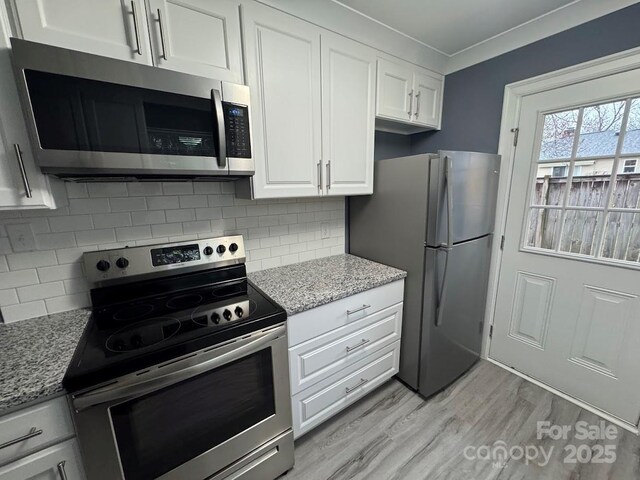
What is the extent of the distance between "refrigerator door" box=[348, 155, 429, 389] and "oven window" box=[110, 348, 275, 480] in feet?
3.36

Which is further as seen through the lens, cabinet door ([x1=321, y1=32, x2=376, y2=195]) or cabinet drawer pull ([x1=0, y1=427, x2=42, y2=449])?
cabinet door ([x1=321, y1=32, x2=376, y2=195])

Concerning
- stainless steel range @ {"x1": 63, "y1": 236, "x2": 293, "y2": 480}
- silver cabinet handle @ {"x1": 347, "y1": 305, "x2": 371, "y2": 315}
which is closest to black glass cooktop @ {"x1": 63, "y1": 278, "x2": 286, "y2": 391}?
stainless steel range @ {"x1": 63, "y1": 236, "x2": 293, "y2": 480}

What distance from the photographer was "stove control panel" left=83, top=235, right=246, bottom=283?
1.27 metres

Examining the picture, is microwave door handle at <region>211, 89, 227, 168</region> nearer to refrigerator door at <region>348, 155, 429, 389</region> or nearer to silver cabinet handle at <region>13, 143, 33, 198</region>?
silver cabinet handle at <region>13, 143, 33, 198</region>

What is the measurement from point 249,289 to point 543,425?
1.96 meters

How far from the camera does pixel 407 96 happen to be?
6.30 ft

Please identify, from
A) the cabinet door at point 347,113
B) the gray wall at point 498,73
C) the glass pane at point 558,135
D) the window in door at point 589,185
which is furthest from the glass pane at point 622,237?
the cabinet door at point 347,113

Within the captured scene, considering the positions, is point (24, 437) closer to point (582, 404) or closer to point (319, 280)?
point (319, 280)

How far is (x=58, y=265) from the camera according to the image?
4.05ft

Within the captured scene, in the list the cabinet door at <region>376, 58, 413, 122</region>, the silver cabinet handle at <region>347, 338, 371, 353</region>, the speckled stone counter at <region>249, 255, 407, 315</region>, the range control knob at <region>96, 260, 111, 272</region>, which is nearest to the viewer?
the range control knob at <region>96, 260, 111, 272</region>

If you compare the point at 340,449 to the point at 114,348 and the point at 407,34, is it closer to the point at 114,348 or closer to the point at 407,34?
the point at 114,348

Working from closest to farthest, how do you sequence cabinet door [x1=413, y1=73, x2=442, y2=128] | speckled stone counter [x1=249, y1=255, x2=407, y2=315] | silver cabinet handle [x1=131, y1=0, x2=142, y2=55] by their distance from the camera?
silver cabinet handle [x1=131, y1=0, x2=142, y2=55] → speckled stone counter [x1=249, y1=255, x2=407, y2=315] → cabinet door [x1=413, y1=73, x2=442, y2=128]

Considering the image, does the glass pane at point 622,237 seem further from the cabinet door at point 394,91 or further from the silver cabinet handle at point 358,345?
the silver cabinet handle at point 358,345

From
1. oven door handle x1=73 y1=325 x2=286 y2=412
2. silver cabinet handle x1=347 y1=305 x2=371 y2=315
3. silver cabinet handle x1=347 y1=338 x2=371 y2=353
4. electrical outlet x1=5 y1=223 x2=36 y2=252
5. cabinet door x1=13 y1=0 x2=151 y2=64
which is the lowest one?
silver cabinet handle x1=347 y1=338 x2=371 y2=353
